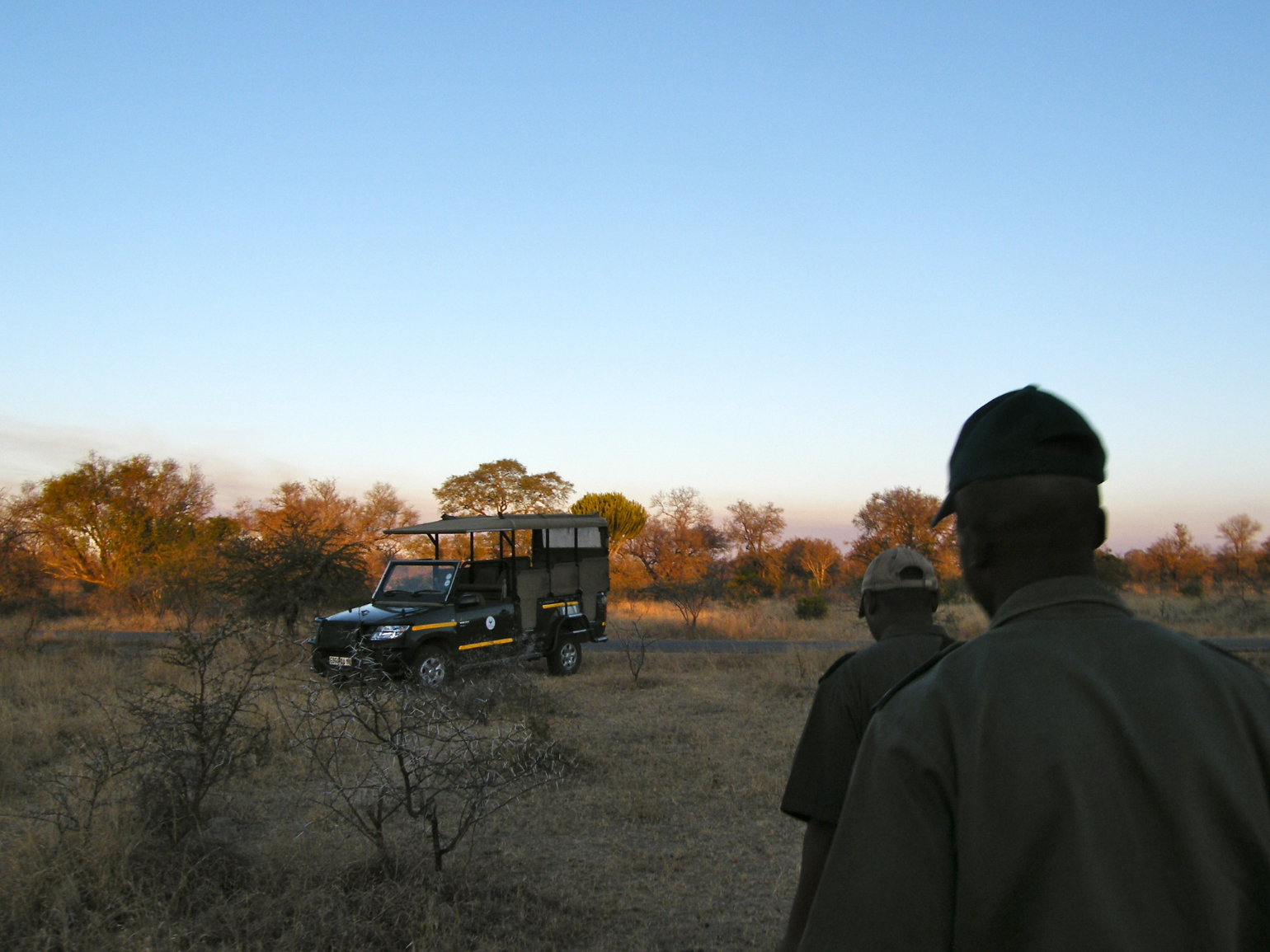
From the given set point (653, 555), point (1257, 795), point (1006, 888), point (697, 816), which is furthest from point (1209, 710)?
point (653, 555)

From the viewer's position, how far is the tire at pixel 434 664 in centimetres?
1109

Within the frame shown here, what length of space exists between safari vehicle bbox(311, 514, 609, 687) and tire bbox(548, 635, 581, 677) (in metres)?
0.02

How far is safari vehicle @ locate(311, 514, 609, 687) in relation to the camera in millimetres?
11266

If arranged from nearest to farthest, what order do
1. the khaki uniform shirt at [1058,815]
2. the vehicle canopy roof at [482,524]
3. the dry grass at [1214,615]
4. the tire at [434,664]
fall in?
the khaki uniform shirt at [1058,815]
the tire at [434,664]
the vehicle canopy roof at [482,524]
the dry grass at [1214,615]

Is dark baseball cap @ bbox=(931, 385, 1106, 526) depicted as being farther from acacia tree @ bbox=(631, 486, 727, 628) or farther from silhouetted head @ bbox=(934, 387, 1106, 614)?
acacia tree @ bbox=(631, 486, 727, 628)

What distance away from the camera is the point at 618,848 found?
5.56 meters

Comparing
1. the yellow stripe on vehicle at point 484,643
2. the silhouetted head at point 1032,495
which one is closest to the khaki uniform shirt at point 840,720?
the silhouetted head at point 1032,495

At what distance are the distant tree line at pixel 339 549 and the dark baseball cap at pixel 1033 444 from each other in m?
13.7

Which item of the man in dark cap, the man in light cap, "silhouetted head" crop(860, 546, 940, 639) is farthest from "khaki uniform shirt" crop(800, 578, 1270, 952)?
"silhouetted head" crop(860, 546, 940, 639)

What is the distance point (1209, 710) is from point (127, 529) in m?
42.7

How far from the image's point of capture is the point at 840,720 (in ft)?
7.25

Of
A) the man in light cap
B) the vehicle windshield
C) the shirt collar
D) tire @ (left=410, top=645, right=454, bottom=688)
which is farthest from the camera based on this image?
the vehicle windshield

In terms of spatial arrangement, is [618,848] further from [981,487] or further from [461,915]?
[981,487]

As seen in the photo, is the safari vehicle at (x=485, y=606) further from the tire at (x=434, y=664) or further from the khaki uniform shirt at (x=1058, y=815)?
the khaki uniform shirt at (x=1058, y=815)
